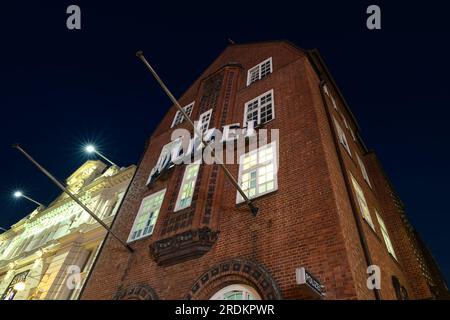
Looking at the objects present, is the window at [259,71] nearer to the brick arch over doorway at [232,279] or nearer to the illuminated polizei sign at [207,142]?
the illuminated polizei sign at [207,142]

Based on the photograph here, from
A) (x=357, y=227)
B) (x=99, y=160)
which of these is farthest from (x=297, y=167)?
(x=99, y=160)

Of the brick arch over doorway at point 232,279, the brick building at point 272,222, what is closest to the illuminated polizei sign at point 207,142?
the brick building at point 272,222

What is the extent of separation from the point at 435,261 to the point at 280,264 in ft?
37.5

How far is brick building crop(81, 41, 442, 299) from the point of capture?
6.72m

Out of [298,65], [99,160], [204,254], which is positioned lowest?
[204,254]

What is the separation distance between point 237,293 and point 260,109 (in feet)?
25.5

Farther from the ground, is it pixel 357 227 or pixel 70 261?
pixel 70 261

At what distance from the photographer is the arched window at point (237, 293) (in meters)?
6.97

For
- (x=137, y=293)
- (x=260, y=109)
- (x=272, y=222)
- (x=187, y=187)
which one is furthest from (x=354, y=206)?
(x=137, y=293)

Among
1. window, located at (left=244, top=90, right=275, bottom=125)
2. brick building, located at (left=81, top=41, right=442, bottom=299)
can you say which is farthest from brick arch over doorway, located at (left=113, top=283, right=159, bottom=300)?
window, located at (left=244, top=90, right=275, bottom=125)

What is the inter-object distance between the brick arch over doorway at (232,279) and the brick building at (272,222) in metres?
0.03

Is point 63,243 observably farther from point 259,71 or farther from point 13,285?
point 259,71
